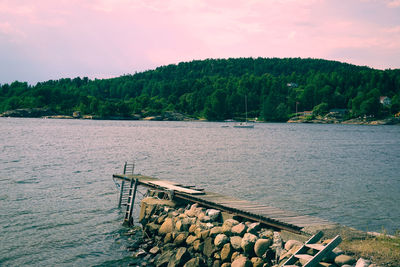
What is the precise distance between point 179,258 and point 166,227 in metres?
3.01

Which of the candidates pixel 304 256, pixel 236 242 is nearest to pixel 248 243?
pixel 236 242

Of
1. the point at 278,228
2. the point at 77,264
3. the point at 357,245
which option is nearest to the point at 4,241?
the point at 77,264

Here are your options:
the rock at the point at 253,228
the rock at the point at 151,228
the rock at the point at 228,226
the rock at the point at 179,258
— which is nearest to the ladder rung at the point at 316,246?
the rock at the point at 253,228

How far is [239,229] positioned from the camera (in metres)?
13.4

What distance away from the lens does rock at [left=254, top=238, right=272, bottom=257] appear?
11938 millimetres

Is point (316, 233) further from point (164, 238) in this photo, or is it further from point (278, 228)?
point (164, 238)

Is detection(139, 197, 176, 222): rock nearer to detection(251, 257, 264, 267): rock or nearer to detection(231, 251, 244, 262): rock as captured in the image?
detection(231, 251, 244, 262): rock

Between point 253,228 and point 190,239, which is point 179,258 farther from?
point 253,228

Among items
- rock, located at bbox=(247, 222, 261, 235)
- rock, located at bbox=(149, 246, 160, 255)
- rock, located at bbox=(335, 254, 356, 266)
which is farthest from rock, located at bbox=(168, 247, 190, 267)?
rock, located at bbox=(335, 254, 356, 266)

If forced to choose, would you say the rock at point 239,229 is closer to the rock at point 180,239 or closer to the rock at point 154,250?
the rock at point 180,239

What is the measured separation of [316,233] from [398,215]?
1410 centimetres

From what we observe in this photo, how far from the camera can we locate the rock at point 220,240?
1334cm

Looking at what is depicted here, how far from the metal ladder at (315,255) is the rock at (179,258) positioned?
4620 millimetres

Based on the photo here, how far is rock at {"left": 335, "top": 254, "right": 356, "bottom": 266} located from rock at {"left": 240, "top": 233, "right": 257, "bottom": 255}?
9.96 feet
